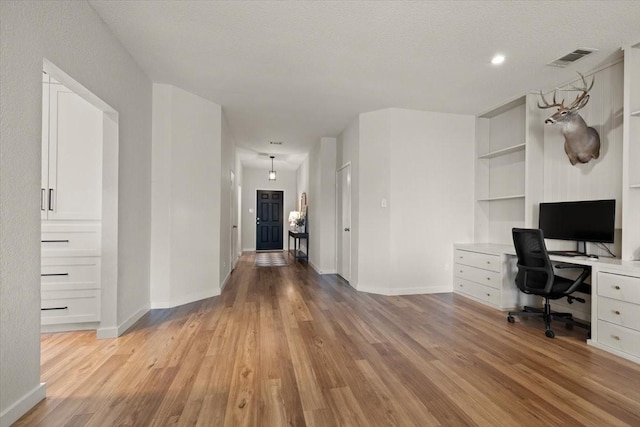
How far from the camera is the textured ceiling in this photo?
2.27 meters

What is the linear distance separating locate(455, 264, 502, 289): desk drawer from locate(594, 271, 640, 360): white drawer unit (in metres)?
1.05

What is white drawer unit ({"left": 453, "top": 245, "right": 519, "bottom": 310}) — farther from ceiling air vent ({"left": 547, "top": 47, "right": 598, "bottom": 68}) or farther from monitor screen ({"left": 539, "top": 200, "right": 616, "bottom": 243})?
ceiling air vent ({"left": 547, "top": 47, "right": 598, "bottom": 68})

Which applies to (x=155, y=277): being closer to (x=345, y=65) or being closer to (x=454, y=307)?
(x=345, y=65)

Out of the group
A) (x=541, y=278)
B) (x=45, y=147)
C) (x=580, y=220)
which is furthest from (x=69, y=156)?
(x=580, y=220)

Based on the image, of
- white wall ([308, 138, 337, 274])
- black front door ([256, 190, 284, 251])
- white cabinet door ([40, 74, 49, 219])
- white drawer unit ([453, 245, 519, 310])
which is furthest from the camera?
black front door ([256, 190, 284, 251])

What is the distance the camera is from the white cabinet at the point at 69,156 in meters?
2.66

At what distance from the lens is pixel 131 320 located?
2986 millimetres

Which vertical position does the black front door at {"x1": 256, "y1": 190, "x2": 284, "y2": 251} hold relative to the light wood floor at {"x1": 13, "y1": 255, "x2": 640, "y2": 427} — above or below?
above

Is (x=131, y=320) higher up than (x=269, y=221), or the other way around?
(x=269, y=221)

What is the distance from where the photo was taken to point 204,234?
402 cm

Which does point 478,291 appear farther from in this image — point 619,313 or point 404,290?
point 619,313

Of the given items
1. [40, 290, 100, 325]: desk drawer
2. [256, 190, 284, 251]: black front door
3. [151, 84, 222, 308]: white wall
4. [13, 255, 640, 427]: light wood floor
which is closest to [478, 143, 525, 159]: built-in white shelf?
[13, 255, 640, 427]: light wood floor

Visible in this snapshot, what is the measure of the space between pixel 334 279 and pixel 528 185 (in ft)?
10.5

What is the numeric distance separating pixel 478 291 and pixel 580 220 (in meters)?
1.40
